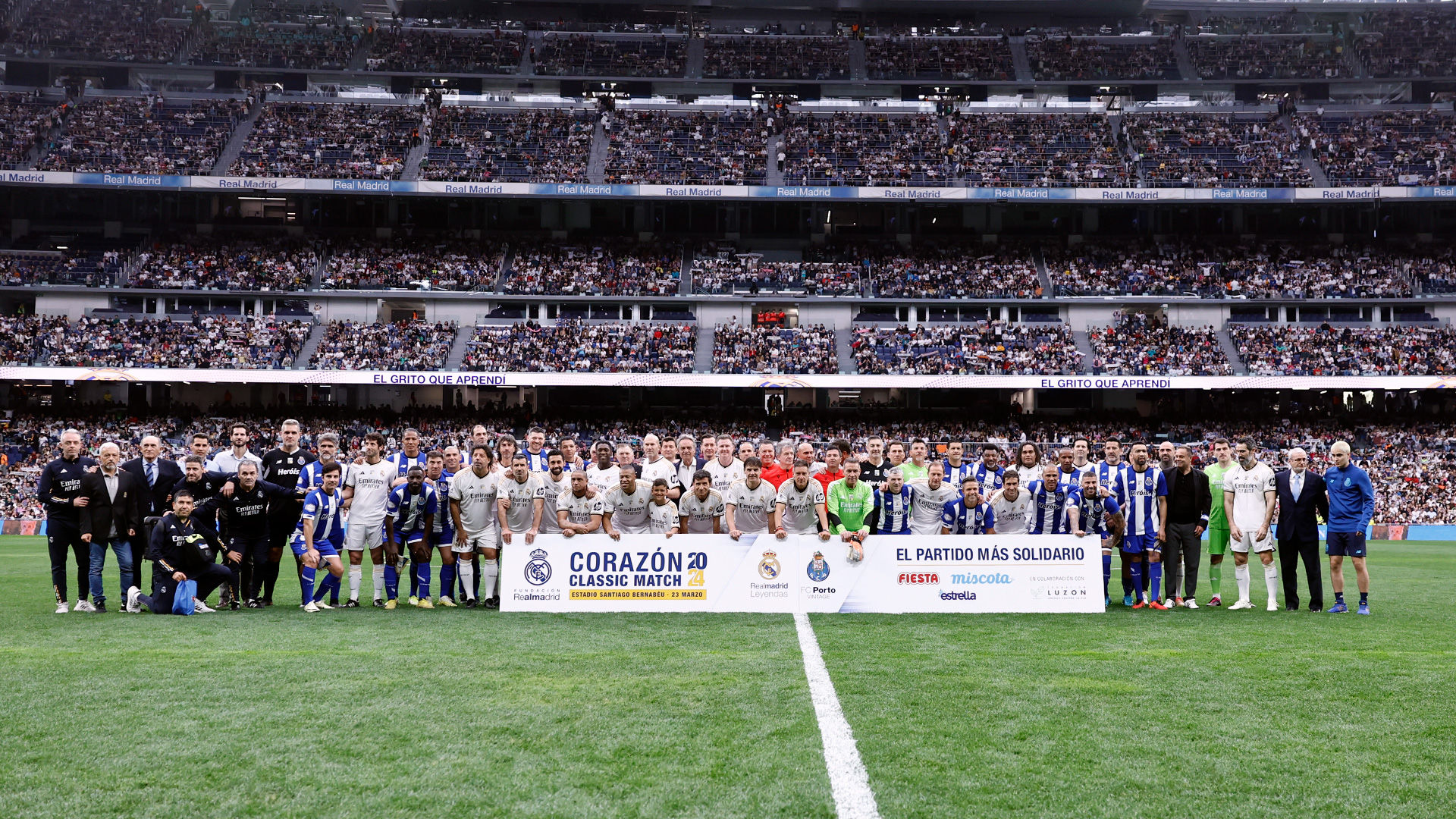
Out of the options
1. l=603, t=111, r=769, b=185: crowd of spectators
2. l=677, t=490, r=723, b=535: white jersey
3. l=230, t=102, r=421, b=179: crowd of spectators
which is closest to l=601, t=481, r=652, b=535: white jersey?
l=677, t=490, r=723, b=535: white jersey

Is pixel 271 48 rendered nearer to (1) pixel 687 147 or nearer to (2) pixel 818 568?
(1) pixel 687 147

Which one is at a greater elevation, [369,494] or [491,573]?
[369,494]

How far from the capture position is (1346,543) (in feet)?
36.5

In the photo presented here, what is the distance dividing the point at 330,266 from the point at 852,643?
4147cm

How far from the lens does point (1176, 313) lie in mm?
44688

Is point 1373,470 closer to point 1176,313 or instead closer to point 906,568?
point 1176,313

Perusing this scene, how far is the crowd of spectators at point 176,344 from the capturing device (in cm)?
3969

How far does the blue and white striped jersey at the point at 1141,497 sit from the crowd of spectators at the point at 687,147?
36.5 meters

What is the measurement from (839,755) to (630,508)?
6.41 metres

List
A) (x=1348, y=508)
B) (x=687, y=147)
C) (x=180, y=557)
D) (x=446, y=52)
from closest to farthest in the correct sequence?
(x=180, y=557), (x=1348, y=508), (x=687, y=147), (x=446, y=52)

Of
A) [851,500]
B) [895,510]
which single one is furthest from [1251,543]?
[851,500]

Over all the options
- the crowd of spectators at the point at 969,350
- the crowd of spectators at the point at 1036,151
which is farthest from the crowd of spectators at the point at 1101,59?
the crowd of spectators at the point at 969,350

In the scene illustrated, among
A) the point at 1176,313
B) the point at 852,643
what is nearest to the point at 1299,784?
the point at 852,643

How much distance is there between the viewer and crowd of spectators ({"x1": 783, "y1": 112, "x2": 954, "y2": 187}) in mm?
46938
